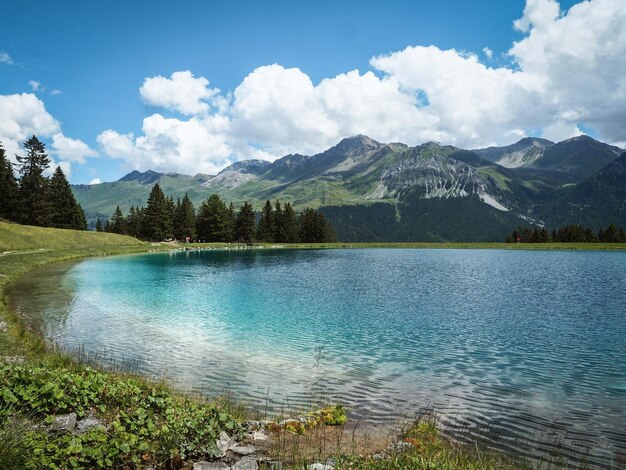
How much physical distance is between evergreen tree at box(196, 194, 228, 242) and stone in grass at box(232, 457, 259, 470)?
144850 mm

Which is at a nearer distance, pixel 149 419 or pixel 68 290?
pixel 149 419

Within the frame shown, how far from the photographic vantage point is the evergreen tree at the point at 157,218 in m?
135

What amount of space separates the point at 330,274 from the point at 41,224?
299 ft

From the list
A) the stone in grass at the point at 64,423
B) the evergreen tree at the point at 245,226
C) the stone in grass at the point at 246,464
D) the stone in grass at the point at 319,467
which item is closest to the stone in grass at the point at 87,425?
the stone in grass at the point at 64,423

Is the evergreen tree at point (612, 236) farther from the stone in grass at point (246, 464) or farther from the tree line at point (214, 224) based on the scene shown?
the stone in grass at point (246, 464)

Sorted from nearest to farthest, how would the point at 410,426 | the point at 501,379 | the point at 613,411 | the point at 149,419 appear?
the point at 149,419 < the point at 410,426 < the point at 613,411 < the point at 501,379

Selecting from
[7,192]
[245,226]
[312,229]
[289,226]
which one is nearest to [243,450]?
[7,192]

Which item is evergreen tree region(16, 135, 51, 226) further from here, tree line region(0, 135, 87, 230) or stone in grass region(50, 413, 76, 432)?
stone in grass region(50, 413, 76, 432)

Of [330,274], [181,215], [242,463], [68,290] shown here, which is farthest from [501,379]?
[181,215]

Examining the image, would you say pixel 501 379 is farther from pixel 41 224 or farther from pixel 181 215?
pixel 181 215

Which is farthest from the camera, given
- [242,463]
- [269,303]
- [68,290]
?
[68,290]

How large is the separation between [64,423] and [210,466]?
349 cm

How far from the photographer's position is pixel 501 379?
1744 centimetres

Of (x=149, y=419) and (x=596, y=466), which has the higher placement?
(x=149, y=419)
